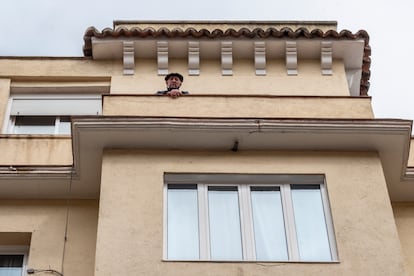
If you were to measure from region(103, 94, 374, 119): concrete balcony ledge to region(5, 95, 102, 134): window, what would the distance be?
6.92 ft

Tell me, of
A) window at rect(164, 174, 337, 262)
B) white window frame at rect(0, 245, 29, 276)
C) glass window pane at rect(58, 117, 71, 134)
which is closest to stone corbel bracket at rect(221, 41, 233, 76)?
glass window pane at rect(58, 117, 71, 134)

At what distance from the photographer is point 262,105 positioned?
1123cm

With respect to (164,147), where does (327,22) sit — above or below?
above

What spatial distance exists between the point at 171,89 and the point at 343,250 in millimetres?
4175

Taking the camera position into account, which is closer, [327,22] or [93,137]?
[93,137]

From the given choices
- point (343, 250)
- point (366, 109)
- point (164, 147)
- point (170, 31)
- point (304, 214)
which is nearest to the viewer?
point (343, 250)

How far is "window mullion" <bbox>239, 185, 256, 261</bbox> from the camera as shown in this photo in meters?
9.13

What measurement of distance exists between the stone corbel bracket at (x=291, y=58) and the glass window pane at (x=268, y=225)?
406cm

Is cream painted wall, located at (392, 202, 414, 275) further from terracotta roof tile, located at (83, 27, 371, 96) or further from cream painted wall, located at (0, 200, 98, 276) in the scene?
cream painted wall, located at (0, 200, 98, 276)

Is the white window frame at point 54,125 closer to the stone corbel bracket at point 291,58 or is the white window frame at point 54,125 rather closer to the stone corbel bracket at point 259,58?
the stone corbel bracket at point 259,58

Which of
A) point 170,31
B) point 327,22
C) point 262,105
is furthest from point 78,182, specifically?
point 327,22

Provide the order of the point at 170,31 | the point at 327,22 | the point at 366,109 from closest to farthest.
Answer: the point at 366,109 → the point at 170,31 → the point at 327,22

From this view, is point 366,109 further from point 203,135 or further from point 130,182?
point 130,182

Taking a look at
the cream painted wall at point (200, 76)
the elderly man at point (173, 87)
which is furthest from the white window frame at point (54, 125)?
the elderly man at point (173, 87)
